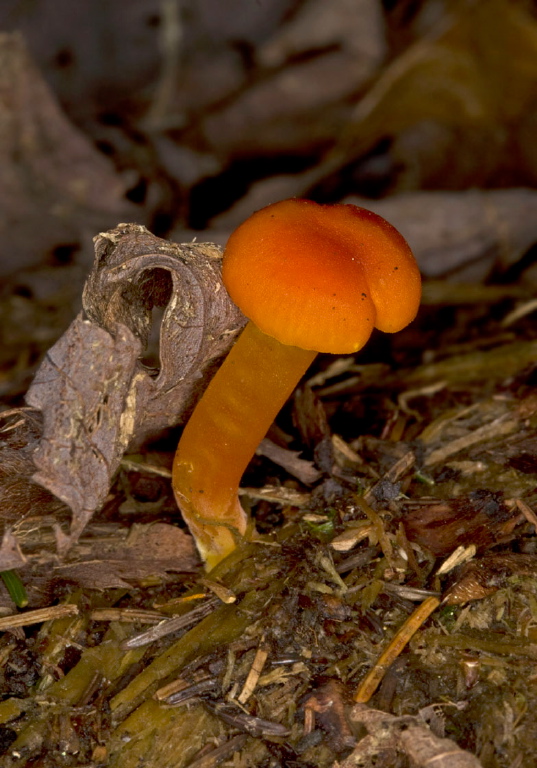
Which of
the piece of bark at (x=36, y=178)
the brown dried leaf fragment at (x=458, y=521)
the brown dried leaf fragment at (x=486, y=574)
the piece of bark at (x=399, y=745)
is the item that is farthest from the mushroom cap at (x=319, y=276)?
the piece of bark at (x=36, y=178)

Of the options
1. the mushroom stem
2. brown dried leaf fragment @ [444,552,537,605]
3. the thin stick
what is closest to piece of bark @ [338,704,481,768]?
the thin stick

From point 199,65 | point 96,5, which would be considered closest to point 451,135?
point 199,65

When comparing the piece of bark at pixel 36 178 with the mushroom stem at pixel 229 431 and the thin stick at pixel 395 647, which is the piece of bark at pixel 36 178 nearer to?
the mushroom stem at pixel 229 431

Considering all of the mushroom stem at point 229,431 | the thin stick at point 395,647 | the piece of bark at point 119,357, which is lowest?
the thin stick at point 395,647

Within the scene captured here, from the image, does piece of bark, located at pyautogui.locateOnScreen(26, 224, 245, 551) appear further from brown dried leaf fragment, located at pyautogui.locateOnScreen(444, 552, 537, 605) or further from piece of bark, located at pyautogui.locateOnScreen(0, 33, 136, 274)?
piece of bark, located at pyautogui.locateOnScreen(0, 33, 136, 274)

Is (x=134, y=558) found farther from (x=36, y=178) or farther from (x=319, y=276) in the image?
(x=36, y=178)

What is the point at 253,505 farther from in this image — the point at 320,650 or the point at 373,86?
the point at 373,86
